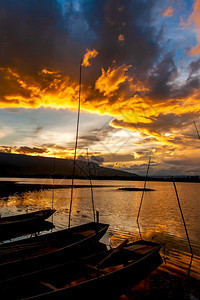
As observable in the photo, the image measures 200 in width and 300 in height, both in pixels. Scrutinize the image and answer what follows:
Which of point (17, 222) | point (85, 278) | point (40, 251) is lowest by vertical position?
point (85, 278)

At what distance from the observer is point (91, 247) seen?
14172 millimetres

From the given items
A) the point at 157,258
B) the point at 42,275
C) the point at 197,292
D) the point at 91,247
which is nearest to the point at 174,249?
the point at 157,258

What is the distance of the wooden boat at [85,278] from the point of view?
7832mm

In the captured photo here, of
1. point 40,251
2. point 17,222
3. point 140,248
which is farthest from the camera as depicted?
point 17,222

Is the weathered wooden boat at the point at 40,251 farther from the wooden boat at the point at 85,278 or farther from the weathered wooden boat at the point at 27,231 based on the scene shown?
the weathered wooden boat at the point at 27,231

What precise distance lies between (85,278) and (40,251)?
398 centimetres

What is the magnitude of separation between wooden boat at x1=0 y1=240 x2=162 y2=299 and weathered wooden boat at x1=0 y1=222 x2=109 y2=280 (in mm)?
1317

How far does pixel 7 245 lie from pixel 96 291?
726 cm

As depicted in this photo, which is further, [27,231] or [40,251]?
[27,231]

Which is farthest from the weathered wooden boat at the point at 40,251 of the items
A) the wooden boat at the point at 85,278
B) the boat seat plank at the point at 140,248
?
the boat seat plank at the point at 140,248

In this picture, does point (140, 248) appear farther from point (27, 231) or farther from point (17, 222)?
point (27, 231)

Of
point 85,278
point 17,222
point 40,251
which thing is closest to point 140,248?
point 85,278

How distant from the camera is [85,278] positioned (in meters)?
10.2

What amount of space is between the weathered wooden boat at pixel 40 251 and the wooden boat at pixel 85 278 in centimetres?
132
